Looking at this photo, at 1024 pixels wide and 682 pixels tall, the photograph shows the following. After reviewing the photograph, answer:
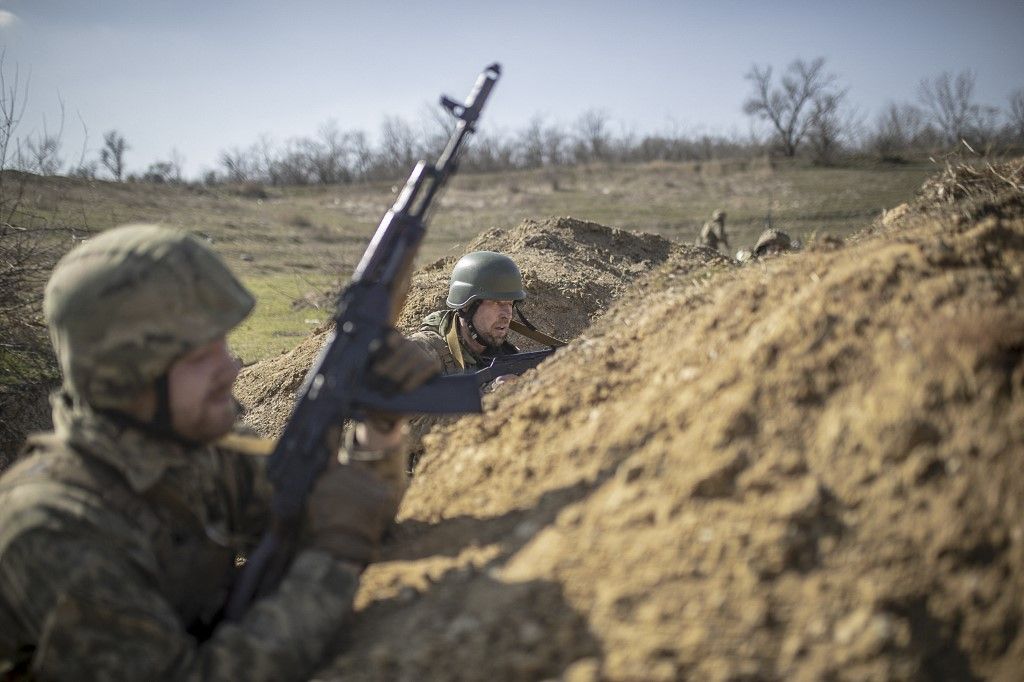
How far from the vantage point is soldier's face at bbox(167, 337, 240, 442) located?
95.3 inches

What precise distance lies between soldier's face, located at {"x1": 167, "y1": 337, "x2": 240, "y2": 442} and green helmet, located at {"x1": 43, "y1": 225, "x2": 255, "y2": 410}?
49 mm

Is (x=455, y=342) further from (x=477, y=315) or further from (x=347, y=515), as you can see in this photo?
(x=347, y=515)

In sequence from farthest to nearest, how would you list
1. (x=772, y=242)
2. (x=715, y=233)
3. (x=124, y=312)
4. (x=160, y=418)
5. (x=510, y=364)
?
(x=715, y=233)
(x=772, y=242)
(x=510, y=364)
(x=160, y=418)
(x=124, y=312)

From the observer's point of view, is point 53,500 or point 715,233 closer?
point 53,500

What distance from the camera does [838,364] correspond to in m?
2.48

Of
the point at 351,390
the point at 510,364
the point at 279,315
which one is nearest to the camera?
the point at 351,390

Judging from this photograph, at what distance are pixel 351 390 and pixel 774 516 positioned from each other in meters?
1.50

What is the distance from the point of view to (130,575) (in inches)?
84.1

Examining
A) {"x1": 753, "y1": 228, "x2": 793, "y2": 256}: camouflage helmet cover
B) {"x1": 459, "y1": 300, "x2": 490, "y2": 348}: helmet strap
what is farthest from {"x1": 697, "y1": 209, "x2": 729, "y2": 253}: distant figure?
{"x1": 459, "y1": 300, "x2": 490, "y2": 348}: helmet strap

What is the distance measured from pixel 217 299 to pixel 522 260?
22.8ft

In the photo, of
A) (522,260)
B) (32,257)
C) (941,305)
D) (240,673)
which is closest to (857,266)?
(941,305)

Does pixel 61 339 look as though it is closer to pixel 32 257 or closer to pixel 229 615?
pixel 229 615

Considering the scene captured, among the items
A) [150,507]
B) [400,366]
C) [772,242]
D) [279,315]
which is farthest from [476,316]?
[279,315]

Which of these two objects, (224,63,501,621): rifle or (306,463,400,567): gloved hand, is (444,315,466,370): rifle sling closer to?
(224,63,501,621): rifle
